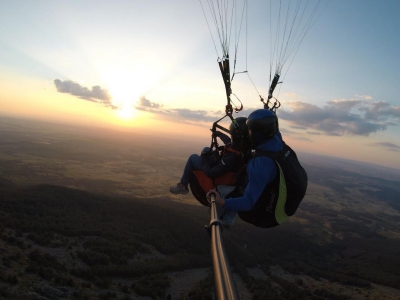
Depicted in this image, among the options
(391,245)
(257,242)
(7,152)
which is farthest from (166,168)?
(391,245)

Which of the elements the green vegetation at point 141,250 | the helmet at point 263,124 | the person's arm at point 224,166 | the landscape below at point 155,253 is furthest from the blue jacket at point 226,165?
the green vegetation at point 141,250

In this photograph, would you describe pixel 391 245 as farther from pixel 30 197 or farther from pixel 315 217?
pixel 30 197

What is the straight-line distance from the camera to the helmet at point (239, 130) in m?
4.30

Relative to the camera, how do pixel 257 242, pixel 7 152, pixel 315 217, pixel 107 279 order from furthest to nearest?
pixel 7 152 → pixel 315 217 → pixel 257 242 → pixel 107 279

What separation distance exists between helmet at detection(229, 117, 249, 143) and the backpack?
0.77 meters

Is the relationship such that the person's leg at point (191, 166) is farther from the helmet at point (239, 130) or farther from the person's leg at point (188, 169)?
the helmet at point (239, 130)

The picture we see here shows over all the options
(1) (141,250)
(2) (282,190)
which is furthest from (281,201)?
(1) (141,250)

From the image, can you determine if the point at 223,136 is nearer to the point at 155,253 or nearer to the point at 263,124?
the point at 263,124

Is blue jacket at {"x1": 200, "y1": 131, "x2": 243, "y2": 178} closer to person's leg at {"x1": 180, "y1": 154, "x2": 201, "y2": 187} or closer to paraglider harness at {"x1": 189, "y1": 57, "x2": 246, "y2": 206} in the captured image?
paraglider harness at {"x1": 189, "y1": 57, "x2": 246, "y2": 206}

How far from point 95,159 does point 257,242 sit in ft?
465

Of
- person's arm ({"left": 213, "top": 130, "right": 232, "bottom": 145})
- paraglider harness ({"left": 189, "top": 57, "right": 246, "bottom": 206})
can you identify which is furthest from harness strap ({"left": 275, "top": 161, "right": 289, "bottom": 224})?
person's arm ({"left": 213, "top": 130, "right": 232, "bottom": 145})

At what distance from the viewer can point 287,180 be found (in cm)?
346

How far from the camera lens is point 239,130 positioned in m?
4.31

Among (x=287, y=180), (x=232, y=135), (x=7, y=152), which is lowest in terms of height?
(x=7, y=152)
